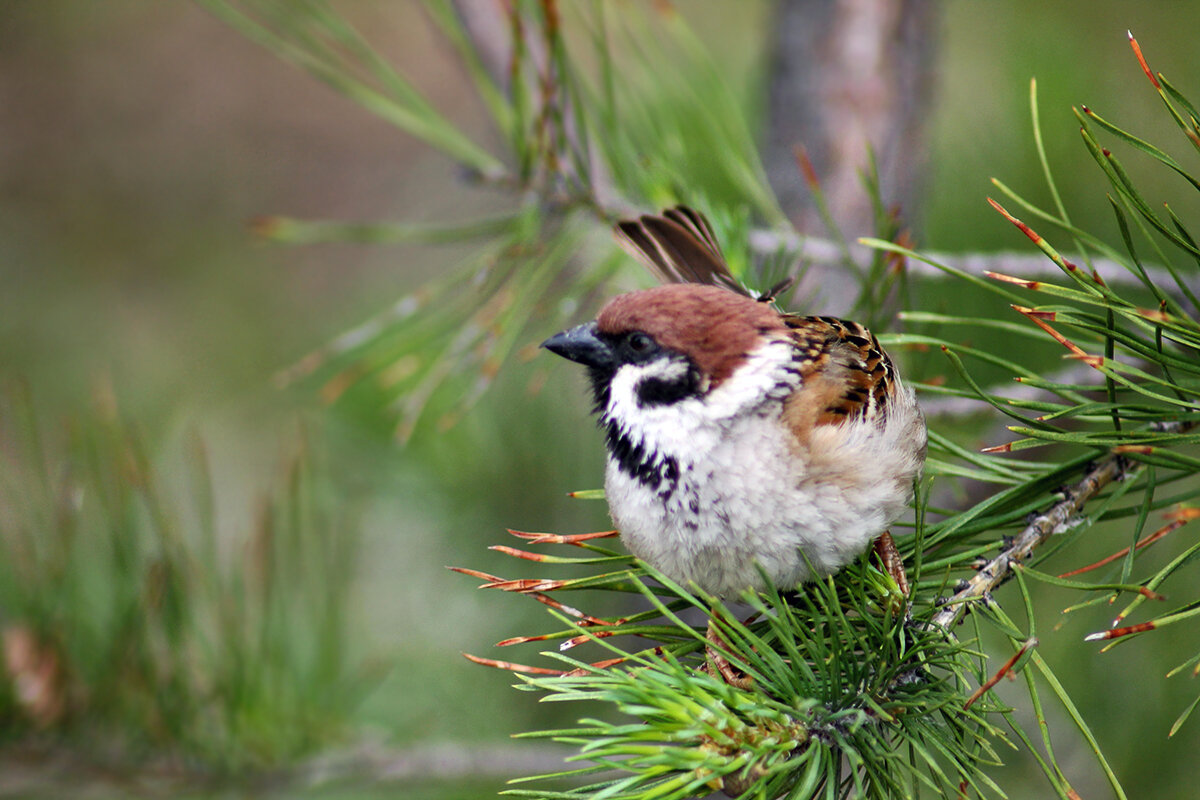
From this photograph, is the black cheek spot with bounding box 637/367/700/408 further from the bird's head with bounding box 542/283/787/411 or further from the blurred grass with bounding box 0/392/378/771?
the blurred grass with bounding box 0/392/378/771

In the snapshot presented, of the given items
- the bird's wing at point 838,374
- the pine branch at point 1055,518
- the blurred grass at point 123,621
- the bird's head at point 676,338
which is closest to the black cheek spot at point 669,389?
the bird's head at point 676,338

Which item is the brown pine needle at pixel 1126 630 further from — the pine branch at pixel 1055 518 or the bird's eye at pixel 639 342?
the bird's eye at pixel 639 342

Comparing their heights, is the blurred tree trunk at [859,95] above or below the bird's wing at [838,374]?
above

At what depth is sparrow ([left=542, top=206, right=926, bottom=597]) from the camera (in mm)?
996

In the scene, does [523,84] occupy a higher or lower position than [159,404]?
higher

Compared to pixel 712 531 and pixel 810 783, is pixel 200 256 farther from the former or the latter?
pixel 810 783

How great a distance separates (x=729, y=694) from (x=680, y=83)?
1.10 meters

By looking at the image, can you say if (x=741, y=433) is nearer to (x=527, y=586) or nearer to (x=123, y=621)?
(x=527, y=586)

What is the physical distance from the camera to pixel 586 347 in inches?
45.9

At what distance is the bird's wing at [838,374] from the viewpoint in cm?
108

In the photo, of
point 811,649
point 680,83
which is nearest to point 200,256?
point 680,83

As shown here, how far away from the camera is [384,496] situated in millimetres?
1876

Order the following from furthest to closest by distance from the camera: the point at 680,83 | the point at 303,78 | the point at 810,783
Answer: the point at 303,78 < the point at 680,83 < the point at 810,783

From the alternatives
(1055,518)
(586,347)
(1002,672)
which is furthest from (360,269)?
(1002,672)
